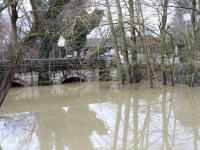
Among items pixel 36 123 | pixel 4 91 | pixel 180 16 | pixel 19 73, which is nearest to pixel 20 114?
pixel 36 123

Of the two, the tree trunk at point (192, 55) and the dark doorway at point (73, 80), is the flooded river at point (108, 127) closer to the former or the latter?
the tree trunk at point (192, 55)

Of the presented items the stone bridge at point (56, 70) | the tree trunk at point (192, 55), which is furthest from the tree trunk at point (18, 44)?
the stone bridge at point (56, 70)

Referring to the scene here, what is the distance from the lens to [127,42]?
15234 mm

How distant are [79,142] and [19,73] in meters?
14.3

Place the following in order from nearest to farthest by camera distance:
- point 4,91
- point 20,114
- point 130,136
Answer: point 130,136, point 4,91, point 20,114

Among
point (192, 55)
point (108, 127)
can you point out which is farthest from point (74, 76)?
point (108, 127)

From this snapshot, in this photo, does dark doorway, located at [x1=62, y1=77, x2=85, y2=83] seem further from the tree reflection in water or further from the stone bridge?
the tree reflection in water

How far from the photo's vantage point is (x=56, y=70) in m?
19.1

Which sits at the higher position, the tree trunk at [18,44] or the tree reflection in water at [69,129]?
the tree trunk at [18,44]

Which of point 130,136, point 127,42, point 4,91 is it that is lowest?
point 130,136

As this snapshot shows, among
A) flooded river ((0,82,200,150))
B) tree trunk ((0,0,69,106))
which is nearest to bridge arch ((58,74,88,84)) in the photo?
flooded river ((0,82,200,150))

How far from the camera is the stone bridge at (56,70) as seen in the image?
1836 cm

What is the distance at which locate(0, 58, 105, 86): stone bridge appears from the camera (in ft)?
60.2

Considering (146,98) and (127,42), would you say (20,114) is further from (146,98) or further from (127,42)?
(127,42)
